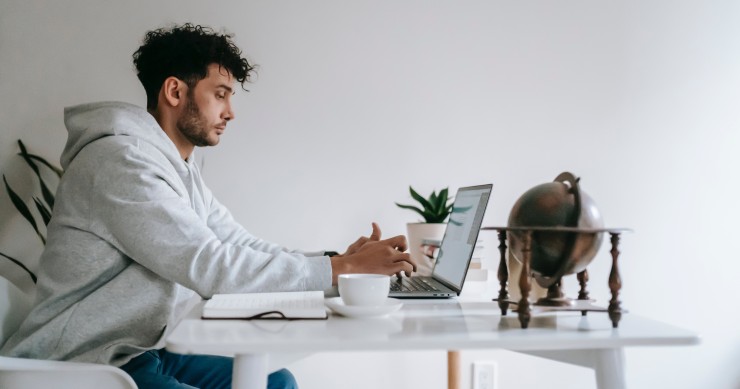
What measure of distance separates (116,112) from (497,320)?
1.01m

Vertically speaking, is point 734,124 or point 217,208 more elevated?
point 734,124

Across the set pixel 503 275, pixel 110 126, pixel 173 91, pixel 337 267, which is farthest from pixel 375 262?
pixel 173 91

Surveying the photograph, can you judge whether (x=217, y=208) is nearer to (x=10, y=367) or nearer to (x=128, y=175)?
(x=128, y=175)

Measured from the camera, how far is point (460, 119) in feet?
8.14

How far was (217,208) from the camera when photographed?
2.00 m

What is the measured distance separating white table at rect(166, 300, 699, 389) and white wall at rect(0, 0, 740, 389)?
4.68 feet

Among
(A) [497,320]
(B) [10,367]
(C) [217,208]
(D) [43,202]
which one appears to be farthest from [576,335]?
(D) [43,202]

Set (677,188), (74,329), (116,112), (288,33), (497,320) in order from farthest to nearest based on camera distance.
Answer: (677,188), (288,33), (116,112), (74,329), (497,320)

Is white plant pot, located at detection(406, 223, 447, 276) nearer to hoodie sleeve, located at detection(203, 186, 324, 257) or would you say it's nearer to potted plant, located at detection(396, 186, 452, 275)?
potted plant, located at detection(396, 186, 452, 275)

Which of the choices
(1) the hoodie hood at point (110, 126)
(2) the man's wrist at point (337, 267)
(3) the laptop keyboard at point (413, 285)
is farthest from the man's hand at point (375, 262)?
(1) the hoodie hood at point (110, 126)

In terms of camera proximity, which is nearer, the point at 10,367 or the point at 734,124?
the point at 10,367

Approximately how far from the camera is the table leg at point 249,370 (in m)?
0.83

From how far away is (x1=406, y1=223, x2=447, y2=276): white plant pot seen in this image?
6.30 ft

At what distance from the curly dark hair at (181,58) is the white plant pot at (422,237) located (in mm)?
756
